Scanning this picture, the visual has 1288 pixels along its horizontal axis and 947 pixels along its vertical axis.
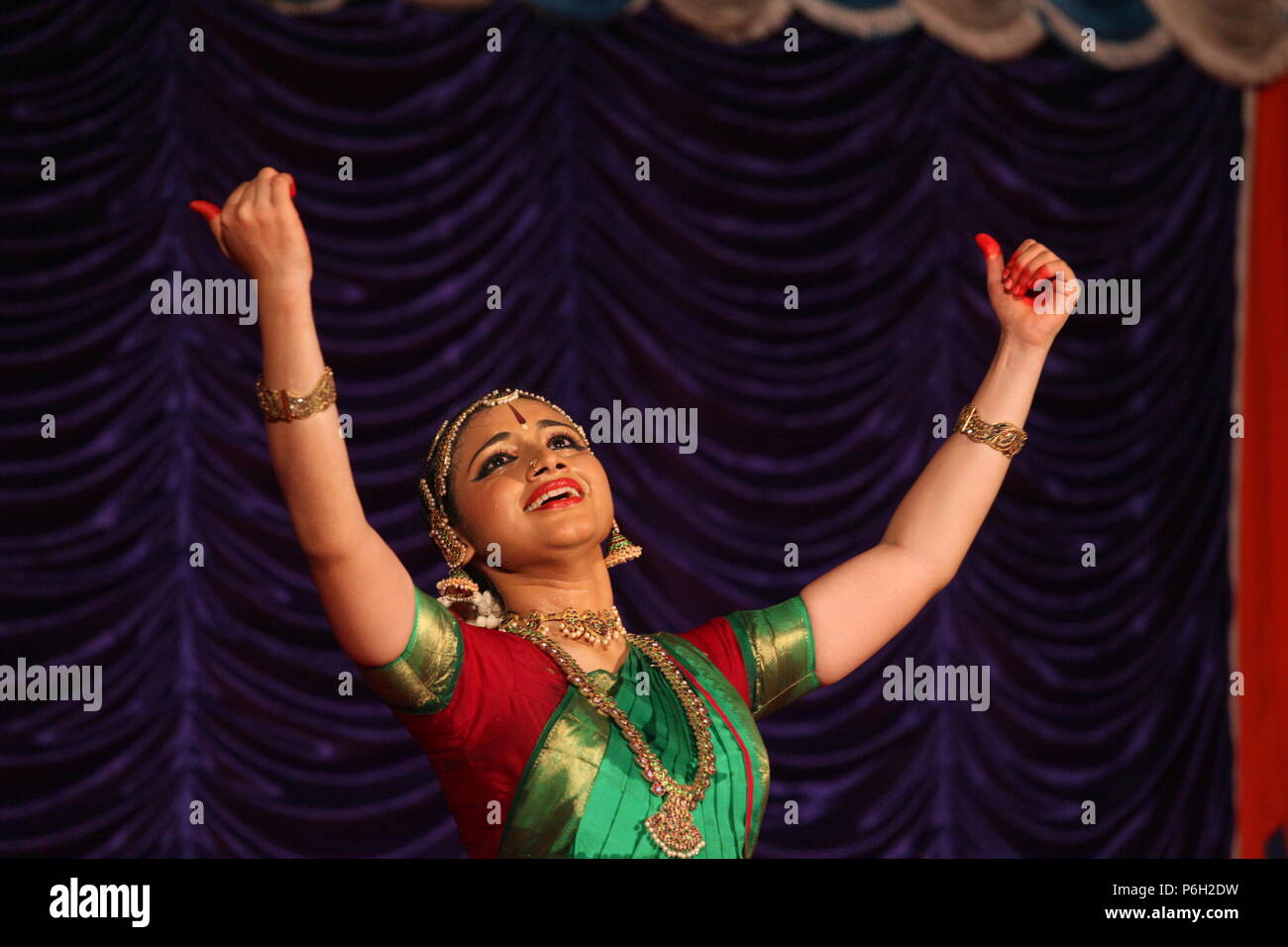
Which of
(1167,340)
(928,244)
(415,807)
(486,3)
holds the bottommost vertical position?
(415,807)

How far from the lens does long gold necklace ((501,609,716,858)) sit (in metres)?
2.13

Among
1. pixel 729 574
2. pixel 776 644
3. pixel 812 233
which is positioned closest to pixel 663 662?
pixel 776 644

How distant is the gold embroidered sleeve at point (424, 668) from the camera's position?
2.06 metres

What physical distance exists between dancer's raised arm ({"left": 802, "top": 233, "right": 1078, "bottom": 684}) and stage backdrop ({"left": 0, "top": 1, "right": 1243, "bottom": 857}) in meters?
2.22

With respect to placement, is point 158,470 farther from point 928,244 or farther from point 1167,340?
point 1167,340

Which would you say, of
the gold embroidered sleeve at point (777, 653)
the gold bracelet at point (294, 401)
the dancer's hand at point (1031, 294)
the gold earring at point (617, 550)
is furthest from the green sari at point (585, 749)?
the dancer's hand at point (1031, 294)

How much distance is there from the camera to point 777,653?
248cm

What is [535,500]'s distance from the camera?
2332 millimetres

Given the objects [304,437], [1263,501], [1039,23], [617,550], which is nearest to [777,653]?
[617,550]

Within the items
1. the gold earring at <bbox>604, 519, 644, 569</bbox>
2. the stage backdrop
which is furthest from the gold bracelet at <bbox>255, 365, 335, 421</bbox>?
the stage backdrop

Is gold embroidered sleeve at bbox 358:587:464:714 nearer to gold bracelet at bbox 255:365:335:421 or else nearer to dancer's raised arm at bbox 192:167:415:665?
dancer's raised arm at bbox 192:167:415:665

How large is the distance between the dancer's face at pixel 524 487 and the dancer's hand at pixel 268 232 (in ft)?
1.84

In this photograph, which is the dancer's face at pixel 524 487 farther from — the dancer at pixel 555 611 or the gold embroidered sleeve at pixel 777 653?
the gold embroidered sleeve at pixel 777 653

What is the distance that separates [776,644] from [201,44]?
313 cm
